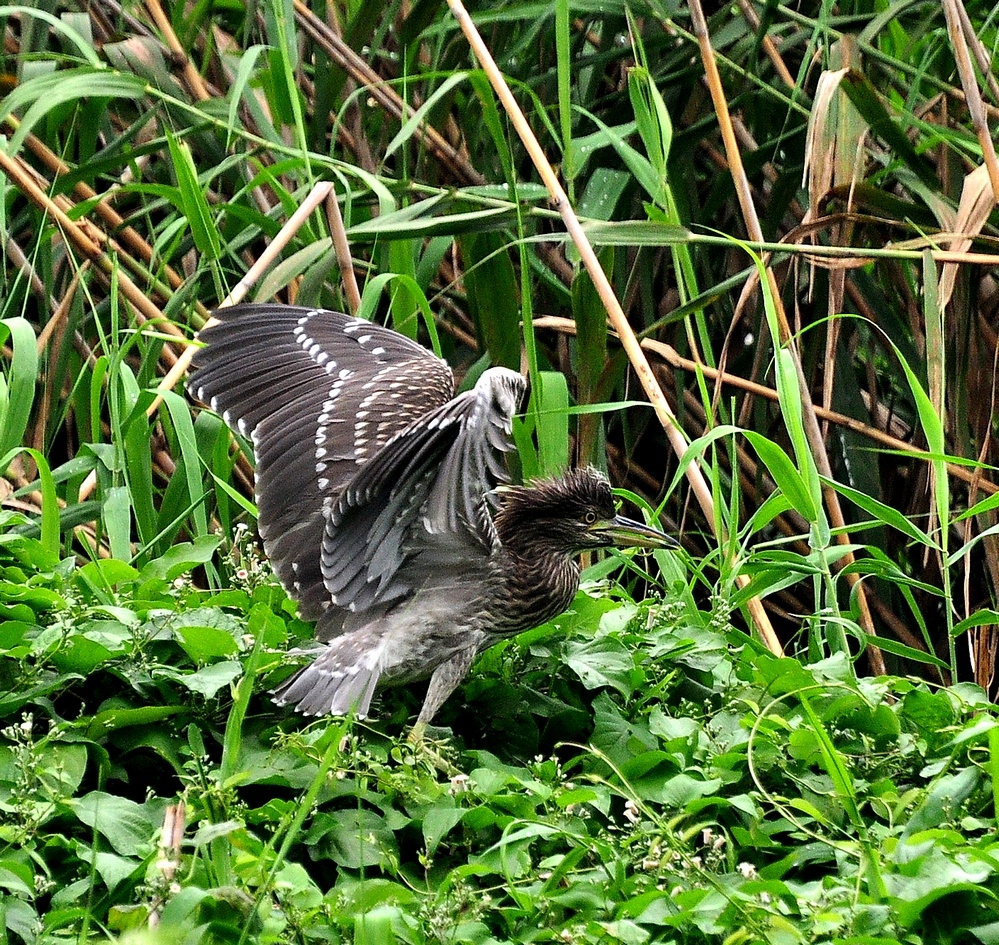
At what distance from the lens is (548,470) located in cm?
372

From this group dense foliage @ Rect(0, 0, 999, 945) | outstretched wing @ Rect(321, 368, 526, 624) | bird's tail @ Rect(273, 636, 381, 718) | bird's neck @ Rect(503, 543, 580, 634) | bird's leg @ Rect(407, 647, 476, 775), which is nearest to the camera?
dense foliage @ Rect(0, 0, 999, 945)

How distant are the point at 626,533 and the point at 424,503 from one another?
0.74 metres

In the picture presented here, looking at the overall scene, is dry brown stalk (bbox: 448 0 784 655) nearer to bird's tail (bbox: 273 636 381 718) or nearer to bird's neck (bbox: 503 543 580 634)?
bird's neck (bbox: 503 543 580 634)

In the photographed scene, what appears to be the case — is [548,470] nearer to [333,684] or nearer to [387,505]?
[387,505]

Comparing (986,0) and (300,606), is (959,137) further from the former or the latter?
(300,606)

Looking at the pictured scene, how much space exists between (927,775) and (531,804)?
2.61ft

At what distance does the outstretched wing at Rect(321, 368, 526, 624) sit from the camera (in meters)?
2.68

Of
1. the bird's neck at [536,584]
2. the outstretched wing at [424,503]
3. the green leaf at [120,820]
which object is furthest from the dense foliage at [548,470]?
the outstretched wing at [424,503]

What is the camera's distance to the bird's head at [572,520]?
141 inches

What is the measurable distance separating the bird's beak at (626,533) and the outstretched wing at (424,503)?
30cm

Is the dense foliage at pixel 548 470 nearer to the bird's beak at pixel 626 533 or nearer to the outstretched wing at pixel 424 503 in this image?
the bird's beak at pixel 626 533

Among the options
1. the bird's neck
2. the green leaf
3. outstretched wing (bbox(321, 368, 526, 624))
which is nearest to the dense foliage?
the green leaf

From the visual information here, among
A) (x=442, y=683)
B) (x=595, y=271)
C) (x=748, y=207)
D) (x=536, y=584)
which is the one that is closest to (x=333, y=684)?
(x=442, y=683)

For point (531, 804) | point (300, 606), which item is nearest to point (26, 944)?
Result: point (531, 804)
